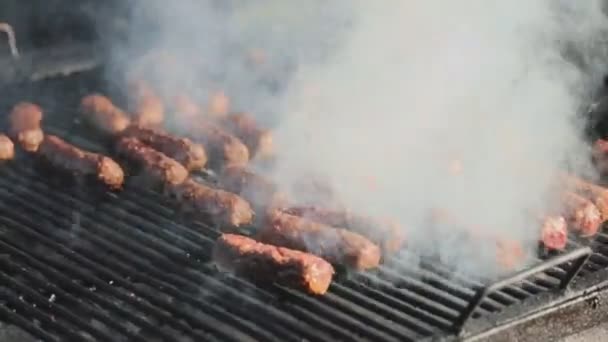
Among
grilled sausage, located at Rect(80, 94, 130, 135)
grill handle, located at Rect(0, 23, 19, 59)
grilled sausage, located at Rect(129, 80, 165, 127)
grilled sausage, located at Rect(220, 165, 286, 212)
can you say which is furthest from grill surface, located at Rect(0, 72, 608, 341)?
grill handle, located at Rect(0, 23, 19, 59)

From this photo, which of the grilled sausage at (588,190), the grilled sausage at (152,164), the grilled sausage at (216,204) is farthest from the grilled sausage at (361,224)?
the grilled sausage at (588,190)

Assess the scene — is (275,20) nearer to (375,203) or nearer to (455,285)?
(375,203)

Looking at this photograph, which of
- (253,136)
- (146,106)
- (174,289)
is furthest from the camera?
(146,106)

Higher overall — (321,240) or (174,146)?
(174,146)

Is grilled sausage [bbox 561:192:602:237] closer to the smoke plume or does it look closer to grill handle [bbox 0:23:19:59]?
the smoke plume

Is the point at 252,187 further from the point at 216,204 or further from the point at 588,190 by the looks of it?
the point at 588,190

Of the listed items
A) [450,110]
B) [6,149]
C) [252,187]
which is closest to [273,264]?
[252,187]

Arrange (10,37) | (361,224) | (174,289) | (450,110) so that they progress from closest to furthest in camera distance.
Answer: (174,289) → (361,224) → (10,37) → (450,110)
